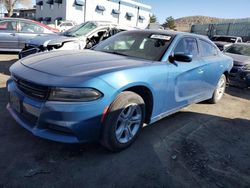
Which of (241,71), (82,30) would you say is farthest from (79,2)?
(241,71)

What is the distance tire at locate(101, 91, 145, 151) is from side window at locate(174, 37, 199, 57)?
1.27 meters

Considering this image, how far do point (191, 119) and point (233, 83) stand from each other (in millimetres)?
3728

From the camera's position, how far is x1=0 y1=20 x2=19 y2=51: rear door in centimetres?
941

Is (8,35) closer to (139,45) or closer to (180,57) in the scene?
(139,45)

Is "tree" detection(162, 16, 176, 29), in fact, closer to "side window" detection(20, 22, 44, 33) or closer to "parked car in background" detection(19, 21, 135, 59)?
"side window" detection(20, 22, 44, 33)

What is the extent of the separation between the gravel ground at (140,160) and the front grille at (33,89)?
2.39 feet

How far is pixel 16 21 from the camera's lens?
9.61 metres

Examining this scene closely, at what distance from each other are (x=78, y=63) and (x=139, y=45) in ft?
4.25

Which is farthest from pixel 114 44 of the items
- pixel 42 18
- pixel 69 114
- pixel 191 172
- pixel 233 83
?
pixel 42 18

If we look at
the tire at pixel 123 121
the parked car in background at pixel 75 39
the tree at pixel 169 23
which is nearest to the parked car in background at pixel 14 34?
the parked car in background at pixel 75 39

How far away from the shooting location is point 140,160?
310 cm

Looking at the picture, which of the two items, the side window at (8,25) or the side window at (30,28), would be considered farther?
the side window at (30,28)

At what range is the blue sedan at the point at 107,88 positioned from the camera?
2688mm

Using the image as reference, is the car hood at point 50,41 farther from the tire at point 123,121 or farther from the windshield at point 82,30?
the tire at point 123,121
